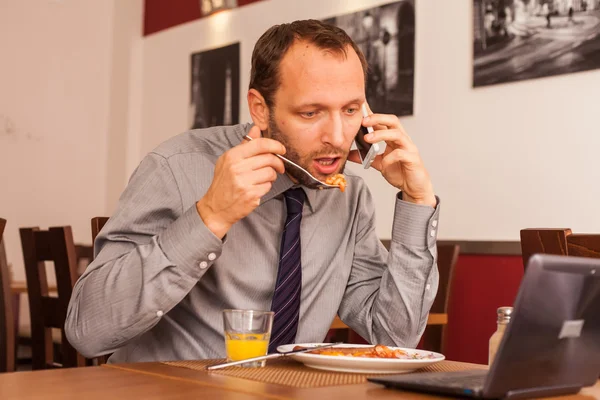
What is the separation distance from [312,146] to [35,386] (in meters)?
0.84

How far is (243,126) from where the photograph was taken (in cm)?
189

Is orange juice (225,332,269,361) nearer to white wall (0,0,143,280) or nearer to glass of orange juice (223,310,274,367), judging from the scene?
glass of orange juice (223,310,274,367)

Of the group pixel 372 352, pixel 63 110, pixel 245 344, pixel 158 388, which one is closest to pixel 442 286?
pixel 372 352

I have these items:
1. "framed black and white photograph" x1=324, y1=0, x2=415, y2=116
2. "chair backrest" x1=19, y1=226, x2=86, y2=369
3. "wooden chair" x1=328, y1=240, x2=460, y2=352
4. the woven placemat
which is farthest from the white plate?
"framed black and white photograph" x1=324, y1=0, x2=415, y2=116

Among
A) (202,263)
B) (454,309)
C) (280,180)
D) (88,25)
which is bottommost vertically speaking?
(454,309)

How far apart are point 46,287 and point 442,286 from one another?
173 cm

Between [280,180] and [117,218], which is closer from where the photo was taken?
[117,218]

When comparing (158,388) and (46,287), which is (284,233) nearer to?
(158,388)

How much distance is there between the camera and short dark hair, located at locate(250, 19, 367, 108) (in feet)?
5.52

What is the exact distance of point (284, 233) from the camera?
5.47 ft

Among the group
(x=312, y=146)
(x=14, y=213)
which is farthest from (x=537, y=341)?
(x=14, y=213)

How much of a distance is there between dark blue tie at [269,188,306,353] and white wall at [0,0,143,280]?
4.04 meters

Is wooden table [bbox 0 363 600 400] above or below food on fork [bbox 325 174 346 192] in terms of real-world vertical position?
below

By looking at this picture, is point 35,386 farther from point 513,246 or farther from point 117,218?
point 513,246
